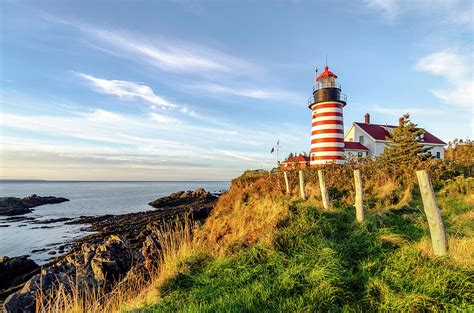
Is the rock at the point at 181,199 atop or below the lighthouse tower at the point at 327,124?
below

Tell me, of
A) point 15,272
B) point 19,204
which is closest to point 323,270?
point 15,272

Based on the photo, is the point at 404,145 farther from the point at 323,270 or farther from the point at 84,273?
the point at 84,273

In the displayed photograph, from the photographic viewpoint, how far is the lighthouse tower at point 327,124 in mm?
20781

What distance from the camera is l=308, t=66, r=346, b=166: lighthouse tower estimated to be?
20.8 m

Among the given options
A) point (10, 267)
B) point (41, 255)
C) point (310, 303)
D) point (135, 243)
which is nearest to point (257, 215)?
point (310, 303)

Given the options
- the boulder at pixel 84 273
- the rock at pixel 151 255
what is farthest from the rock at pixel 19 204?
the rock at pixel 151 255

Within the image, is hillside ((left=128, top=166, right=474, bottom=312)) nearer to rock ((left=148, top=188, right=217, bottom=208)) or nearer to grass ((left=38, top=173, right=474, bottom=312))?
grass ((left=38, top=173, right=474, bottom=312))

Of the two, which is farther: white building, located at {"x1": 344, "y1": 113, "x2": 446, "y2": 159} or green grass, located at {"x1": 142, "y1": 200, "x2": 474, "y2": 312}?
white building, located at {"x1": 344, "y1": 113, "x2": 446, "y2": 159}

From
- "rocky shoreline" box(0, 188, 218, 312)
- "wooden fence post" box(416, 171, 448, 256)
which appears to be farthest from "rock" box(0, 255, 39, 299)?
"wooden fence post" box(416, 171, 448, 256)

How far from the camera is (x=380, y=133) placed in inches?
1219

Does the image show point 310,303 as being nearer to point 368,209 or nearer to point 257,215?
point 257,215

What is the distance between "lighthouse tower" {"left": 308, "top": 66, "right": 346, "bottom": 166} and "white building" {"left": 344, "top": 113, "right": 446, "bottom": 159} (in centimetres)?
878

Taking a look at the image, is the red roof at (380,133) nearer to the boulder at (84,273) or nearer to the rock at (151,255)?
the rock at (151,255)

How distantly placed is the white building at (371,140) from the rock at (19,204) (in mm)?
40644
